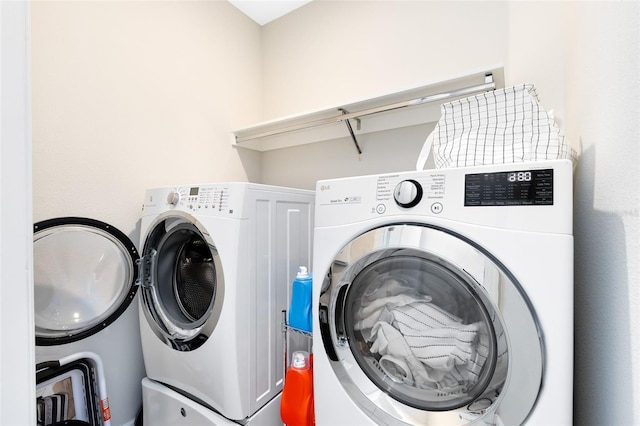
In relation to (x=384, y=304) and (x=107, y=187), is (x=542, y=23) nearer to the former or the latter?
(x=384, y=304)

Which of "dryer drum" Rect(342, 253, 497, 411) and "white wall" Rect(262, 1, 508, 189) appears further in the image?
"white wall" Rect(262, 1, 508, 189)

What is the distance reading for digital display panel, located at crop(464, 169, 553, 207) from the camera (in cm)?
65

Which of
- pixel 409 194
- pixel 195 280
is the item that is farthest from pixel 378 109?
pixel 195 280

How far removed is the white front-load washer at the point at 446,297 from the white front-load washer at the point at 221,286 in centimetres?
35

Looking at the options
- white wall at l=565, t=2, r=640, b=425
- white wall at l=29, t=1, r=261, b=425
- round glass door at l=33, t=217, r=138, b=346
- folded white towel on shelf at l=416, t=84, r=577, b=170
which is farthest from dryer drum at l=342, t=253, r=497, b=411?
white wall at l=29, t=1, r=261, b=425

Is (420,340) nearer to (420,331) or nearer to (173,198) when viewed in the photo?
(420,331)

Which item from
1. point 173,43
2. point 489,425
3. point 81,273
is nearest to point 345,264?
point 489,425

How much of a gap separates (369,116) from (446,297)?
122 cm

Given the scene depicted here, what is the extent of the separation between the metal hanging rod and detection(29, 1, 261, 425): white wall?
396mm

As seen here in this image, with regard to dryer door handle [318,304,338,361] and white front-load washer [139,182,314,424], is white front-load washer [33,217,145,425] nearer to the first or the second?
white front-load washer [139,182,314,424]

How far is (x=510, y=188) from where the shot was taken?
0.68 meters

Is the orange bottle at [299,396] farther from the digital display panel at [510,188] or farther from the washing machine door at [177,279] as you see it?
the digital display panel at [510,188]

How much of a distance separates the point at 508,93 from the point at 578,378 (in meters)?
0.92

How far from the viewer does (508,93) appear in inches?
34.8
